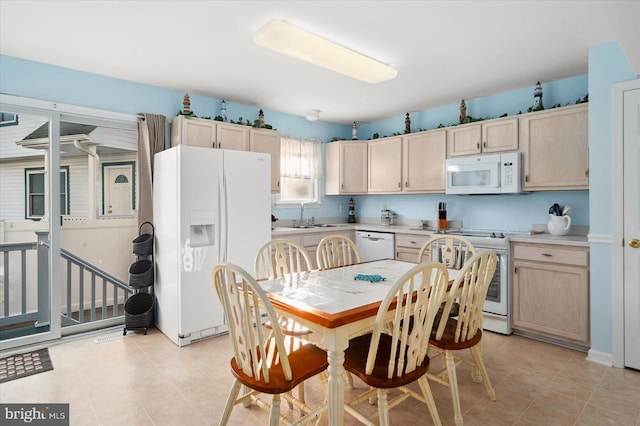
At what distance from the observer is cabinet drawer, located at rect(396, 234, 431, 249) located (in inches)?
163

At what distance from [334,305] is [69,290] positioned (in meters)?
3.28

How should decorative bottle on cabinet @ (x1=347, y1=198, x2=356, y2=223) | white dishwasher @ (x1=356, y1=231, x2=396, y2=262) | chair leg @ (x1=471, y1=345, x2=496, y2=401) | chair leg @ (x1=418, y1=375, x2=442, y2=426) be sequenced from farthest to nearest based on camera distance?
decorative bottle on cabinet @ (x1=347, y1=198, x2=356, y2=223), white dishwasher @ (x1=356, y1=231, x2=396, y2=262), chair leg @ (x1=471, y1=345, x2=496, y2=401), chair leg @ (x1=418, y1=375, x2=442, y2=426)

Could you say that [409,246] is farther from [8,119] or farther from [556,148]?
[8,119]

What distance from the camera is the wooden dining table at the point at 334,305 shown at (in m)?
1.57

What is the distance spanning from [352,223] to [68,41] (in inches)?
158

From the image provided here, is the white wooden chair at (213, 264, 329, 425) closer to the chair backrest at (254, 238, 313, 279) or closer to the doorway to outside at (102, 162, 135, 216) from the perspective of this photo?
the chair backrest at (254, 238, 313, 279)

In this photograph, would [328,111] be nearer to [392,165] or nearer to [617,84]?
[392,165]

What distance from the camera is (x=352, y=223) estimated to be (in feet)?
18.2

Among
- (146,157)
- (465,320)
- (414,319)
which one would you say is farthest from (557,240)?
(146,157)

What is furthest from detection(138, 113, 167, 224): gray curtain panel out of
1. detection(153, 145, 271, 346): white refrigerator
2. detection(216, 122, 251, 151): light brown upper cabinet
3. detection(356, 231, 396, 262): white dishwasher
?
detection(356, 231, 396, 262): white dishwasher

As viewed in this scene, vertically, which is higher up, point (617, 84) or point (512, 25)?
point (512, 25)

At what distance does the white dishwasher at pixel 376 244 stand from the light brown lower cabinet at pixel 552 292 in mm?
1445

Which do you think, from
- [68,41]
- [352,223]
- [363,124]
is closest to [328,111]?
[363,124]

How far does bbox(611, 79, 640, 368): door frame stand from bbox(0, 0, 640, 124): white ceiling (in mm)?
297
